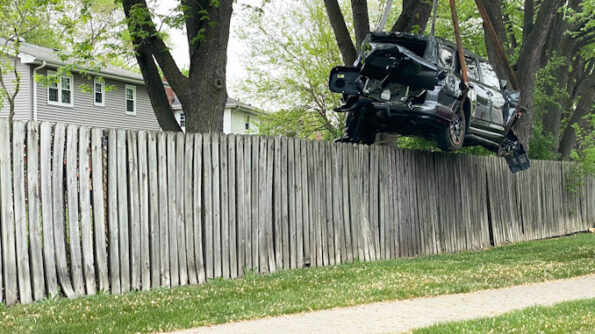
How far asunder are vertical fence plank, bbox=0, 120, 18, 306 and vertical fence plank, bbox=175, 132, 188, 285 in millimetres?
2239

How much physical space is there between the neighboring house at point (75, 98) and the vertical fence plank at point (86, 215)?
16826 mm

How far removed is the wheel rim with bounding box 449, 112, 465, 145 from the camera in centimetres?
1152

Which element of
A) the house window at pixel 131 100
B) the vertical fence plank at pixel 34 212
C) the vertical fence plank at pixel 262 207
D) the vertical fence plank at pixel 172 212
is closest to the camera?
the vertical fence plank at pixel 34 212

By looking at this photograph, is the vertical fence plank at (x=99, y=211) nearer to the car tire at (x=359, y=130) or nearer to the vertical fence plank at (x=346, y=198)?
the vertical fence plank at (x=346, y=198)

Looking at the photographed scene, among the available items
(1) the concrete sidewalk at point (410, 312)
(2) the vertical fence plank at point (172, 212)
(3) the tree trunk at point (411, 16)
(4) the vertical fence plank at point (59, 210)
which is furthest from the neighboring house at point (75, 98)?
(1) the concrete sidewalk at point (410, 312)

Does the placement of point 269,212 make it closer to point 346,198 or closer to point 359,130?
point 346,198

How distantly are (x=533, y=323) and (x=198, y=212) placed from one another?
4.72 m

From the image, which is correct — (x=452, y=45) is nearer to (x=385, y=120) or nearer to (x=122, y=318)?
(x=385, y=120)

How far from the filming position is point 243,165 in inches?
389

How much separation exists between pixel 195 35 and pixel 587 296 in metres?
7.25

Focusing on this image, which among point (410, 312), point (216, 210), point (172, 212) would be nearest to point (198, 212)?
point (216, 210)

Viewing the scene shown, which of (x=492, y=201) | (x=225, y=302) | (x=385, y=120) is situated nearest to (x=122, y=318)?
(x=225, y=302)

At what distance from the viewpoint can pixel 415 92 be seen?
36.2ft

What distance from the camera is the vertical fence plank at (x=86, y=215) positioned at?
7.84 m
